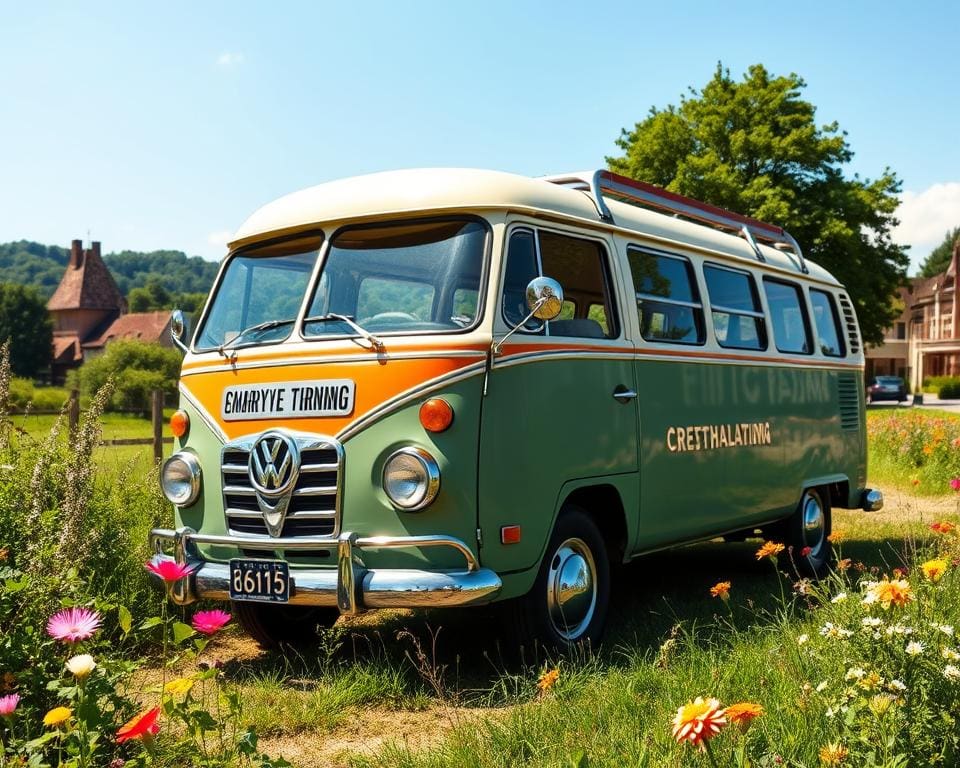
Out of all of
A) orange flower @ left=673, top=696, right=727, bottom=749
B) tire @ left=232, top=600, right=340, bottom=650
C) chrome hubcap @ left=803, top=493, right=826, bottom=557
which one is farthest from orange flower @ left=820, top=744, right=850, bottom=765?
chrome hubcap @ left=803, top=493, right=826, bottom=557

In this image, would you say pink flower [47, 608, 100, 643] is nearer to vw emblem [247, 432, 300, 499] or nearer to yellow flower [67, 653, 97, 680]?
yellow flower [67, 653, 97, 680]

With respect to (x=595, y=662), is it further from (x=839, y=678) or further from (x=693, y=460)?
(x=693, y=460)

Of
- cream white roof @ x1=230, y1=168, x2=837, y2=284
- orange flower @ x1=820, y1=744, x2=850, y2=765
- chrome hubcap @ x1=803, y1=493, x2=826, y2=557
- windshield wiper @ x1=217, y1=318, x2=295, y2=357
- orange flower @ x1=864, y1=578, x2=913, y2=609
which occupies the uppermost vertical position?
cream white roof @ x1=230, y1=168, x2=837, y2=284

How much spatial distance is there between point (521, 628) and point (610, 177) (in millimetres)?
3053

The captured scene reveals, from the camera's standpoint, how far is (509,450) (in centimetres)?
516

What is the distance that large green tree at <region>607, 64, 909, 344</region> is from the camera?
3859 centimetres

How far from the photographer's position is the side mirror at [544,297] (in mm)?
5047

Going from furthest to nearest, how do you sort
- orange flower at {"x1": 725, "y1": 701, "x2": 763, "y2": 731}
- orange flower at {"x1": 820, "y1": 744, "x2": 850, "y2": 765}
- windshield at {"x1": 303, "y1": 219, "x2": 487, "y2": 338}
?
1. windshield at {"x1": 303, "y1": 219, "x2": 487, "y2": 338}
2. orange flower at {"x1": 820, "y1": 744, "x2": 850, "y2": 765}
3. orange flower at {"x1": 725, "y1": 701, "x2": 763, "y2": 731}

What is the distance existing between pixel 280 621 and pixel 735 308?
13.1ft

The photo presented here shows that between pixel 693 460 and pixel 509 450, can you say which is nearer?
pixel 509 450

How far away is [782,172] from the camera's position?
40.5 metres

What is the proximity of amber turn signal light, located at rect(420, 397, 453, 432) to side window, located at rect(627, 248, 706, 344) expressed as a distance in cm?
187

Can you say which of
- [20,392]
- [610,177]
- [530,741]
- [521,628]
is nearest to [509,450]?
[521,628]

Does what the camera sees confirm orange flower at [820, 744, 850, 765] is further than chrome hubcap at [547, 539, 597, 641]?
No
